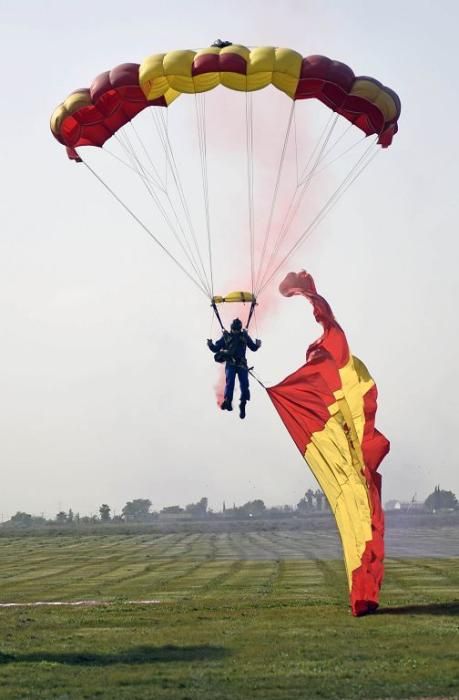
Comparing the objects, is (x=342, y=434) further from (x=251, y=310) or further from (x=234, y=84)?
(x=234, y=84)

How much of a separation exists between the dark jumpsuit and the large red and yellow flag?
256cm

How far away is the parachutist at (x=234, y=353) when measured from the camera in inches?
1291

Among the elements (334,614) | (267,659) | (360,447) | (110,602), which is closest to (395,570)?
(110,602)

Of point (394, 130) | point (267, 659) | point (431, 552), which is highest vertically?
point (394, 130)

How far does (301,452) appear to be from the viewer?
118ft

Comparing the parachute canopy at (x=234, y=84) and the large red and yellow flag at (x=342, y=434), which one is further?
the large red and yellow flag at (x=342, y=434)

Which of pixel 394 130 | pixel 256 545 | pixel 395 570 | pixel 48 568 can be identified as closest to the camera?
pixel 394 130

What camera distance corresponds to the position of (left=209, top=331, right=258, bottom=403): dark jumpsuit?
32.8 m

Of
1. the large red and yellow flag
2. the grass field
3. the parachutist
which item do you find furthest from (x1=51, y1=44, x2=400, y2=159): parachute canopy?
the grass field

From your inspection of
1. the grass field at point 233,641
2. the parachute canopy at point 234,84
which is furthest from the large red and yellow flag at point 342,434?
the parachute canopy at point 234,84

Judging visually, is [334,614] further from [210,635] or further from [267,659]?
[267,659]

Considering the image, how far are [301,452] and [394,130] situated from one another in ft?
35.7

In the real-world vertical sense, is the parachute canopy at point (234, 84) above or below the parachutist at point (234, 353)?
above

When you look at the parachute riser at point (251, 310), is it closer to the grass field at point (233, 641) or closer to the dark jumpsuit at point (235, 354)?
the dark jumpsuit at point (235, 354)
